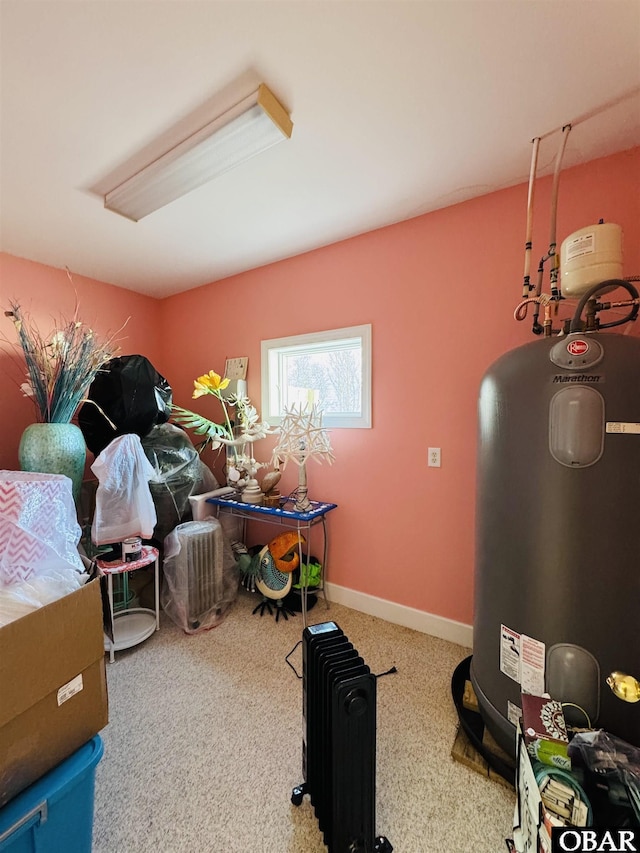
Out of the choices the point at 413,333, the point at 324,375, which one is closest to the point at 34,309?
the point at 324,375

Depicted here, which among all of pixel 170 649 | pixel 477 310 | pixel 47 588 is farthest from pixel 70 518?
pixel 477 310

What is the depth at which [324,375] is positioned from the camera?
96.9 inches

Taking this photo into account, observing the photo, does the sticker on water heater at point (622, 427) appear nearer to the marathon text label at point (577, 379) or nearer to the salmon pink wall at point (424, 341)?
the marathon text label at point (577, 379)

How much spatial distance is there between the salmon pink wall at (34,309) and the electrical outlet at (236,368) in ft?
3.41

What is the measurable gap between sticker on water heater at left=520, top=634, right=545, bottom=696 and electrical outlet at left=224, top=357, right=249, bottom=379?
2382mm

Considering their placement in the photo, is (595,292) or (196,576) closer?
(595,292)

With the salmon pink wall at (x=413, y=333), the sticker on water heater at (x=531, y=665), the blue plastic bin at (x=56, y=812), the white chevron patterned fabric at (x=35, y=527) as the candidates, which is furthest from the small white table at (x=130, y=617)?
the sticker on water heater at (x=531, y=665)

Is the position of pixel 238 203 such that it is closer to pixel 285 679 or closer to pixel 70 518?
pixel 70 518

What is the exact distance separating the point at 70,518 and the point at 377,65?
6.93 ft

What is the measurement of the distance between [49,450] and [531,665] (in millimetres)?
2406

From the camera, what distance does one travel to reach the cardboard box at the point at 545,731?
86 cm

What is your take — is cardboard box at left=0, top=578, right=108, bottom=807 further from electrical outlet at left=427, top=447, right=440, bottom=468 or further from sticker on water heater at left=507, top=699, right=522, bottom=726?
electrical outlet at left=427, top=447, right=440, bottom=468

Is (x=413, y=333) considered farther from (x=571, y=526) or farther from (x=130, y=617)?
(x=130, y=617)

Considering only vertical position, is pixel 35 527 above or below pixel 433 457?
below
